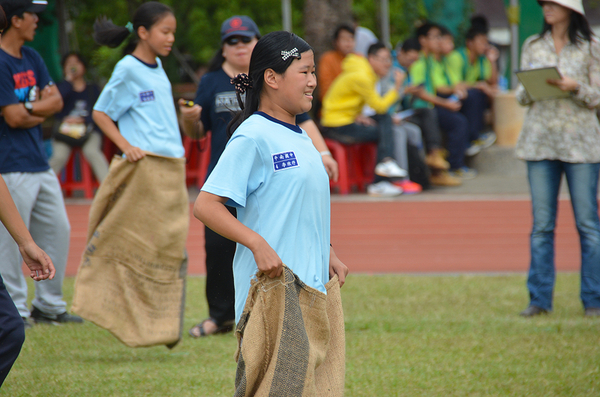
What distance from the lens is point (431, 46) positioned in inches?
468

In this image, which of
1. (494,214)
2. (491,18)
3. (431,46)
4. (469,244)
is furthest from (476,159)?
(491,18)

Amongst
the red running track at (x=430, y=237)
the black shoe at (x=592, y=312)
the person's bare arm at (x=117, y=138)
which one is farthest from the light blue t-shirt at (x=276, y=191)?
the red running track at (x=430, y=237)

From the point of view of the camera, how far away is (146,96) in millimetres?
4918

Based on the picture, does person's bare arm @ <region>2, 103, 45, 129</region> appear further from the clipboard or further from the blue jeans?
the blue jeans

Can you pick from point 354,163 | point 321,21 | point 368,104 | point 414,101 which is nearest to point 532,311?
point 368,104

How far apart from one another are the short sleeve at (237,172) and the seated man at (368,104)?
804cm

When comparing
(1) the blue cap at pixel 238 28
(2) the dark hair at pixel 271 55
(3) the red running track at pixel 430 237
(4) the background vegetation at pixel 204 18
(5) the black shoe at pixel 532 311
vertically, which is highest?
(4) the background vegetation at pixel 204 18

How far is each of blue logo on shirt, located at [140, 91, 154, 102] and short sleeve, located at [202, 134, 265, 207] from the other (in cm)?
240

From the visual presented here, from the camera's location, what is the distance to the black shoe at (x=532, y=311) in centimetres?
534

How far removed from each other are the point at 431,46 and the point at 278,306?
10.0 metres

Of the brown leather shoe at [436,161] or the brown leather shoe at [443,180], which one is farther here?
the brown leather shoe at [443,180]

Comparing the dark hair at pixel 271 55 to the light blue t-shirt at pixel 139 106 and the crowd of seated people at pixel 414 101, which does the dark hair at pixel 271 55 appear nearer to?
the light blue t-shirt at pixel 139 106

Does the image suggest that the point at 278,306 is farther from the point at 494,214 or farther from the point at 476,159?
the point at 476,159

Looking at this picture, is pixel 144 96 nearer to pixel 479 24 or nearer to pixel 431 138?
pixel 431 138
